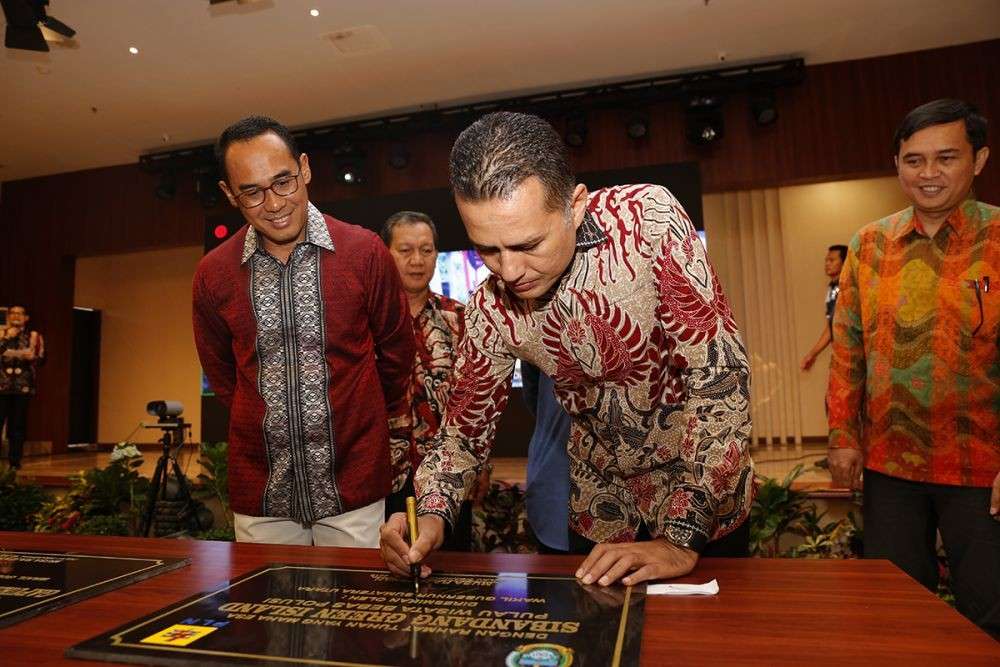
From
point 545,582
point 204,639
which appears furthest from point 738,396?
point 204,639

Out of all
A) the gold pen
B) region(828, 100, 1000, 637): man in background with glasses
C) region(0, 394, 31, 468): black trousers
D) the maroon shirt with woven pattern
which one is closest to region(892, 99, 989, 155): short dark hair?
region(828, 100, 1000, 637): man in background with glasses

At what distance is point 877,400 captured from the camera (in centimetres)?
203

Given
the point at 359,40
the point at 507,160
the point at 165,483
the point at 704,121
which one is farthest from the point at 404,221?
the point at 704,121

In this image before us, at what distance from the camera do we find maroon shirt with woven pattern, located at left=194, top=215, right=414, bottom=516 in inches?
71.9

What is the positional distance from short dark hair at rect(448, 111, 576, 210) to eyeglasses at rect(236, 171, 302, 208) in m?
0.92

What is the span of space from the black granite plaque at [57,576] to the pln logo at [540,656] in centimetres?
66

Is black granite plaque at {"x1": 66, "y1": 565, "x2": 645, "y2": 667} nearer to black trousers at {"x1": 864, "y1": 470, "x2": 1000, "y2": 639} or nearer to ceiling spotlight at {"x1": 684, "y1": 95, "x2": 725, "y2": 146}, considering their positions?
black trousers at {"x1": 864, "y1": 470, "x2": 1000, "y2": 639}

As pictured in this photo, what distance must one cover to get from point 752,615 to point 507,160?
26.2 inches

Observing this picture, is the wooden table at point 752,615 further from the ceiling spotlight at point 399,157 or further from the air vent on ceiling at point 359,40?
the ceiling spotlight at point 399,157

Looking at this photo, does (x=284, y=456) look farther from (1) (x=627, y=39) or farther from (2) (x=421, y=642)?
(1) (x=627, y=39)

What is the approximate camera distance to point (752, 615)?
894mm

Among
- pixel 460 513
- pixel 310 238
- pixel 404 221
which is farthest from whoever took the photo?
pixel 404 221

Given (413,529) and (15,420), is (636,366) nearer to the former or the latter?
(413,529)

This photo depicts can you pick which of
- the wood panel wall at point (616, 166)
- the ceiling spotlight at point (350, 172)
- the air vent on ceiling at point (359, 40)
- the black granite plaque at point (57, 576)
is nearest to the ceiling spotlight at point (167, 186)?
the wood panel wall at point (616, 166)
